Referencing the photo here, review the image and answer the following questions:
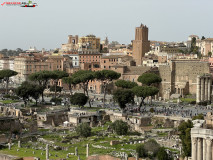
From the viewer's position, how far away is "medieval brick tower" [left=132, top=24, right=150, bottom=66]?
338 feet

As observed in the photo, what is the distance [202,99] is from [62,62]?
45814mm

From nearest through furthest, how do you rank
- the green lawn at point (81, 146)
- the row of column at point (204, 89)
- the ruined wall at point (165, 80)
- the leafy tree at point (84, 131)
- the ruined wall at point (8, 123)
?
the green lawn at point (81, 146)
the leafy tree at point (84, 131)
the ruined wall at point (8, 123)
the row of column at point (204, 89)
the ruined wall at point (165, 80)

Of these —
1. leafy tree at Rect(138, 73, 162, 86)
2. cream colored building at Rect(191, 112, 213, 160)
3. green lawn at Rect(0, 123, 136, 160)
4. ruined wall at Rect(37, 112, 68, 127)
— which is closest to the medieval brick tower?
leafy tree at Rect(138, 73, 162, 86)

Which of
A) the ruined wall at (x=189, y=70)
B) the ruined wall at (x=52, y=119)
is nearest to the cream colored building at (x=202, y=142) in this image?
the ruined wall at (x=52, y=119)

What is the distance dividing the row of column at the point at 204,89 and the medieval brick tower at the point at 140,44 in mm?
31282

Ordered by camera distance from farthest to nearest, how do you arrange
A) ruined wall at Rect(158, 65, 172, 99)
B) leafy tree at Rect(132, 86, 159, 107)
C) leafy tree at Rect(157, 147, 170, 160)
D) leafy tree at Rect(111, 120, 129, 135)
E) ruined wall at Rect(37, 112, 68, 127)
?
ruined wall at Rect(158, 65, 172, 99), leafy tree at Rect(132, 86, 159, 107), ruined wall at Rect(37, 112, 68, 127), leafy tree at Rect(111, 120, 129, 135), leafy tree at Rect(157, 147, 170, 160)

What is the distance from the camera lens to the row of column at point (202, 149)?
29.5 metres

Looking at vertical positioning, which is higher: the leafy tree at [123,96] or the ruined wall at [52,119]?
the leafy tree at [123,96]

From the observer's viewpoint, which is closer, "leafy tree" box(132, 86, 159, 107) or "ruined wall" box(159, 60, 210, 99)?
"leafy tree" box(132, 86, 159, 107)

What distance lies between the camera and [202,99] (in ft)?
234

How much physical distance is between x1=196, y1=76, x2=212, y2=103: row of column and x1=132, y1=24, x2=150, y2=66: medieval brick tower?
31282mm

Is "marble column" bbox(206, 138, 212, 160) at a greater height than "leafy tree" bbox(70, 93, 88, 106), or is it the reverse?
"leafy tree" bbox(70, 93, 88, 106)

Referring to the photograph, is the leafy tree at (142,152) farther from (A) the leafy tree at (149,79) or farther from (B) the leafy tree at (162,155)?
(A) the leafy tree at (149,79)

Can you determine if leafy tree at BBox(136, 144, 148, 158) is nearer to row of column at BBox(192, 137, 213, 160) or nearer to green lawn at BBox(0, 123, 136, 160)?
green lawn at BBox(0, 123, 136, 160)
